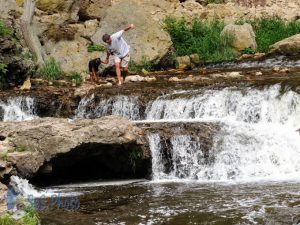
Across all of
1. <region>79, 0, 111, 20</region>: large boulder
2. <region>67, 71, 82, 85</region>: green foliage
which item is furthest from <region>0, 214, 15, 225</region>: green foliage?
<region>79, 0, 111, 20</region>: large boulder

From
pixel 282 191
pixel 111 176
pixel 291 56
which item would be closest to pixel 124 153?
pixel 111 176

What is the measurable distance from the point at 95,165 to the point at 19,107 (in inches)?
178

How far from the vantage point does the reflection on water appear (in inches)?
246

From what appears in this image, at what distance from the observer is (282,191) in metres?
7.51

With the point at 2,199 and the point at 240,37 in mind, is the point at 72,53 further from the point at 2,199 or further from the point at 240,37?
the point at 2,199

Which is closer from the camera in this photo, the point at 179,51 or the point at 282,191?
the point at 282,191

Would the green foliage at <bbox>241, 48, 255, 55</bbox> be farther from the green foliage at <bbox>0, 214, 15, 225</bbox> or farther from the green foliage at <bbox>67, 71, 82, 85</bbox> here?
the green foliage at <bbox>0, 214, 15, 225</bbox>

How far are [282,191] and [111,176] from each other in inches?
138

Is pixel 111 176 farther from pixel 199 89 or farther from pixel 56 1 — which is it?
pixel 56 1

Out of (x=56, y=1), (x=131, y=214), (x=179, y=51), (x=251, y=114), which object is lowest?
(x=131, y=214)

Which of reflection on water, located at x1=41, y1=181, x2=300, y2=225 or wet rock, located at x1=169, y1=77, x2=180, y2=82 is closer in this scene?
reflection on water, located at x1=41, y1=181, x2=300, y2=225

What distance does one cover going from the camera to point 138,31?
20.0 metres

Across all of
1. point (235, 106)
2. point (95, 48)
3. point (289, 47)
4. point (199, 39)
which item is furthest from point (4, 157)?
point (199, 39)

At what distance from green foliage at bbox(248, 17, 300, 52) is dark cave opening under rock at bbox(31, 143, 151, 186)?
37.8 ft
